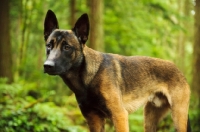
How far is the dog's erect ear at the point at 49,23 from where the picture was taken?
5.27 meters

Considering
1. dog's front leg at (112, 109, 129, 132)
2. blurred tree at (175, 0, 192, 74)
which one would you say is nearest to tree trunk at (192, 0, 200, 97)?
dog's front leg at (112, 109, 129, 132)

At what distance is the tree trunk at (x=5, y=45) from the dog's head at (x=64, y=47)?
284 inches

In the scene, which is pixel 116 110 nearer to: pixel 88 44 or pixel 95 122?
pixel 95 122

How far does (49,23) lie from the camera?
532cm

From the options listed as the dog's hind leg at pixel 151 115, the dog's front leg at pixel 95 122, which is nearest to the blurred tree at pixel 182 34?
the dog's hind leg at pixel 151 115

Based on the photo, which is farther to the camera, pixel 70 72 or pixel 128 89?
pixel 128 89

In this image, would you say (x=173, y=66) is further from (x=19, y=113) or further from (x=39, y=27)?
(x=39, y=27)

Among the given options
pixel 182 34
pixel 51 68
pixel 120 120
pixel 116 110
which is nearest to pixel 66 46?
pixel 51 68

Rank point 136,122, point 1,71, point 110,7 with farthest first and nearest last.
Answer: point 110,7
point 1,71
point 136,122

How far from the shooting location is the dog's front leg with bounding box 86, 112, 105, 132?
5489mm

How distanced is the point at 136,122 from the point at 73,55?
5.79m

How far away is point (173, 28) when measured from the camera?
11992 mm

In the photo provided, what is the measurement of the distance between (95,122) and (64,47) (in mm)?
1458

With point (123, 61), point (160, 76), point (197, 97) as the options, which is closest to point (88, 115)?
point (123, 61)
